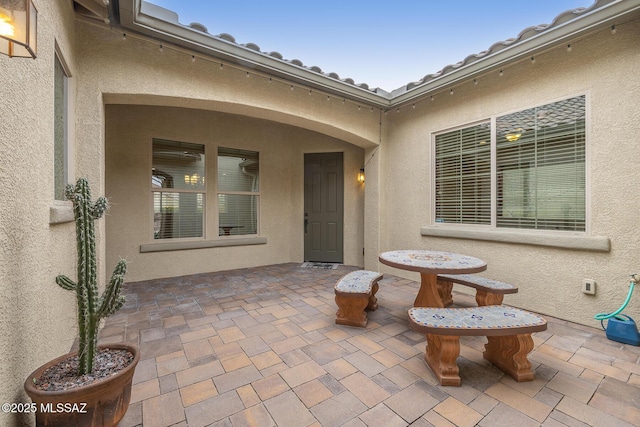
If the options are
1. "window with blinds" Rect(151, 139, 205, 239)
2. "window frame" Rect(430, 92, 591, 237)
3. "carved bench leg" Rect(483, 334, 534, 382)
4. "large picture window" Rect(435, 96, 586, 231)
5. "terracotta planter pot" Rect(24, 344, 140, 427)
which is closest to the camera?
"terracotta planter pot" Rect(24, 344, 140, 427)

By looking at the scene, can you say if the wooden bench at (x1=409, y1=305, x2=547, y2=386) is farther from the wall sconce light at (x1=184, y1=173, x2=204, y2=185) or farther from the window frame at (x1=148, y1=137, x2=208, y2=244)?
the wall sconce light at (x1=184, y1=173, x2=204, y2=185)

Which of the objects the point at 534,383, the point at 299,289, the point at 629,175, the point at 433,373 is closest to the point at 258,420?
the point at 433,373

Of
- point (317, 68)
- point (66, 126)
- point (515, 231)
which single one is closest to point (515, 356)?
point (515, 231)

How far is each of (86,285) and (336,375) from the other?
5.04 feet

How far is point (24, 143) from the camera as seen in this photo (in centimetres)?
128

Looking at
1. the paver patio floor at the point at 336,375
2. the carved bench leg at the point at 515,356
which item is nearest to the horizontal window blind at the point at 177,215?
the paver patio floor at the point at 336,375

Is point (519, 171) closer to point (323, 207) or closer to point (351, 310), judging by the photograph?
point (351, 310)

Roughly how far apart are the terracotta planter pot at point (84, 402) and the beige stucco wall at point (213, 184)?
10.8 feet

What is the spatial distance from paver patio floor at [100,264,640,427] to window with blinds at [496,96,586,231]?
1123mm

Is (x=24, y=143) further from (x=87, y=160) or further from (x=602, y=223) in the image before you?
(x=602, y=223)

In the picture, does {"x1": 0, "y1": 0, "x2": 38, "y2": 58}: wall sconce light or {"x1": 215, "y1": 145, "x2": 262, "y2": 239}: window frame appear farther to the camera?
{"x1": 215, "y1": 145, "x2": 262, "y2": 239}: window frame

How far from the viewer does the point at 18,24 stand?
0.95 m

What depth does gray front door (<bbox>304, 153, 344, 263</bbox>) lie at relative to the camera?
214 inches

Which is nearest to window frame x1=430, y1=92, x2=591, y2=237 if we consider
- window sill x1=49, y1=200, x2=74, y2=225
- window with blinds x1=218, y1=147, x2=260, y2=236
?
window with blinds x1=218, y1=147, x2=260, y2=236
